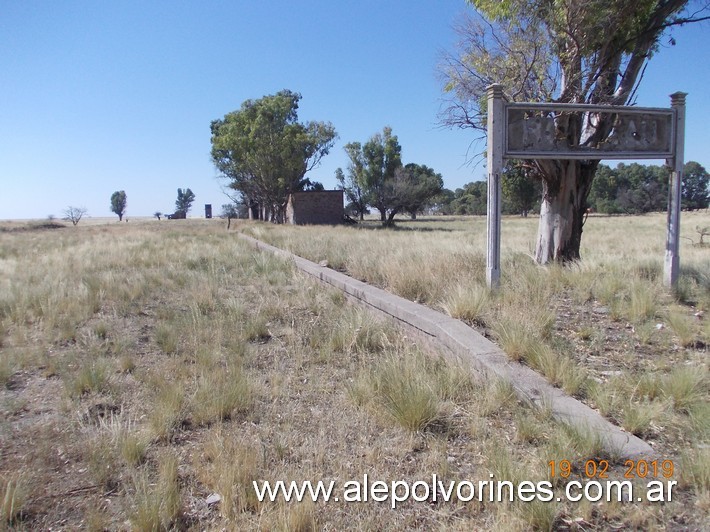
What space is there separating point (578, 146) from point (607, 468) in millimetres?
5558

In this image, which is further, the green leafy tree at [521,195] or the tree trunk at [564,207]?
the green leafy tree at [521,195]

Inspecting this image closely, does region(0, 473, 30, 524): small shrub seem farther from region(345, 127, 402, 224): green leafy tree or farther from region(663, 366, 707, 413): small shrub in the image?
region(345, 127, 402, 224): green leafy tree

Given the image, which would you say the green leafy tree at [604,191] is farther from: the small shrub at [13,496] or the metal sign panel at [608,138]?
the small shrub at [13,496]

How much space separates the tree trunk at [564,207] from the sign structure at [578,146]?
109 centimetres

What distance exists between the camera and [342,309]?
721 centimetres

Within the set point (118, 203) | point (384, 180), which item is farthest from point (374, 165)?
point (118, 203)

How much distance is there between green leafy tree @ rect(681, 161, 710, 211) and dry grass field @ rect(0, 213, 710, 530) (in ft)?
296

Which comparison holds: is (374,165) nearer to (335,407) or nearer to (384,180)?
(384,180)

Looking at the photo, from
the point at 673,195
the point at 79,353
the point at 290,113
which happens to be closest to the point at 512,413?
the point at 79,353

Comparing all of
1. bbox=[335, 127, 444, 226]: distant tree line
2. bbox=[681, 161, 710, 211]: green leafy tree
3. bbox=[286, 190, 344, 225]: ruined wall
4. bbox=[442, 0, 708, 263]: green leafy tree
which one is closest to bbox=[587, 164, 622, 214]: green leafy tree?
bbox=[681, 161, 710, 211]: green leafy tree

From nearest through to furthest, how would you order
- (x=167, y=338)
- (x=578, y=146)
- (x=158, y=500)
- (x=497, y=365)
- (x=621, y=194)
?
1. (x=158, y=500)
2. (x=497, y=365)
3. (x=167, y=338)
4. (x=578, y=146)
5. (x=621, y=194)

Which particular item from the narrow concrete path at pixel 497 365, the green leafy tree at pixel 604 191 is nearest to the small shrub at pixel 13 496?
the narrow concrete path at pixel 497 365

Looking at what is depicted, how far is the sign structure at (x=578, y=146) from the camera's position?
6676mm

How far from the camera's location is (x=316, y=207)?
41188 millimetres
